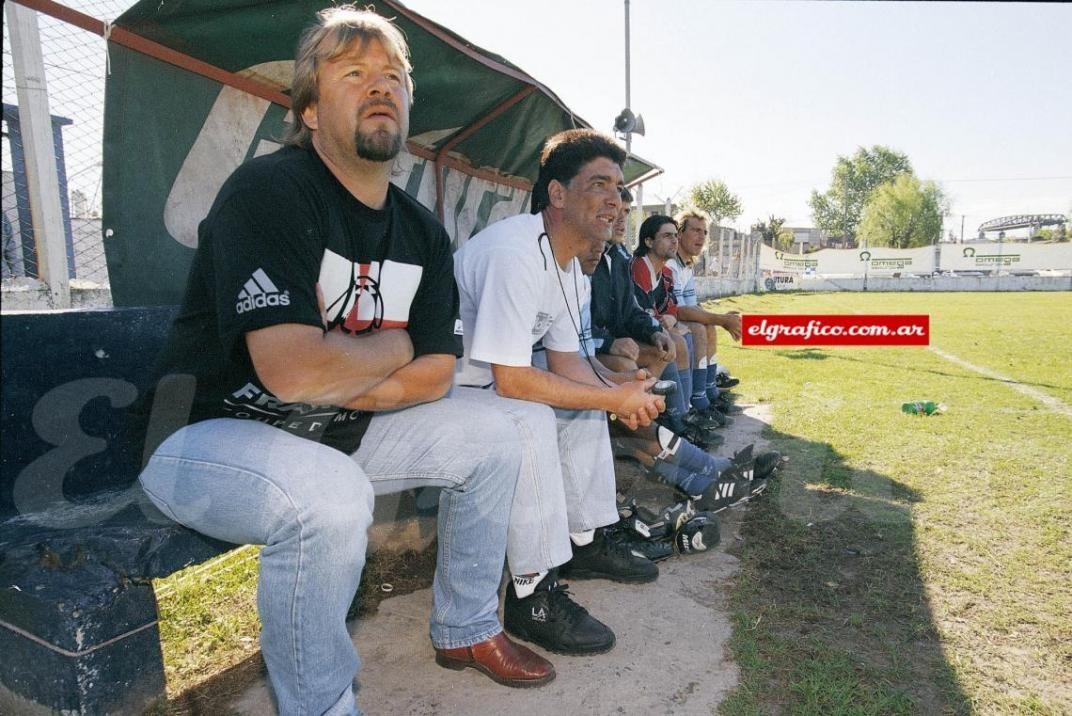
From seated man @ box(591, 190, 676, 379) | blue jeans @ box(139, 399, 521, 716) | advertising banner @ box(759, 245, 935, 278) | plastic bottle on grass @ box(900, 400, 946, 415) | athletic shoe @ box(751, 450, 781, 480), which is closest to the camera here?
blue jeans @ box(139, 399, 521, 716)

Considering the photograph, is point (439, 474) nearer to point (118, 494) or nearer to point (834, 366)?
point (118, 494)

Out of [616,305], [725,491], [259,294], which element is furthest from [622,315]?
[259,294]

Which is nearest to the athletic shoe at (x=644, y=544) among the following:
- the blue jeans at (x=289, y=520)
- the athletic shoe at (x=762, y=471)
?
the athletic shoe at (x=762, y=471)

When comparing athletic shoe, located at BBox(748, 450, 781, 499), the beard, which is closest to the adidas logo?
the beard

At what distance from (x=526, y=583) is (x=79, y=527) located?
4.39ft

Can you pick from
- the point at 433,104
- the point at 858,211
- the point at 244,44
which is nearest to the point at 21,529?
the point at 244,44

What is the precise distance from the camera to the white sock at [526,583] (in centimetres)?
228

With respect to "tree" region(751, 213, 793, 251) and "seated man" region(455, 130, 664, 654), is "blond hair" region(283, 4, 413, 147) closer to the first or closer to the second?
"seated man" region(455, 130, 664, 654)

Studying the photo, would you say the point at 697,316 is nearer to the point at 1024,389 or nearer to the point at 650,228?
the point at 650,228

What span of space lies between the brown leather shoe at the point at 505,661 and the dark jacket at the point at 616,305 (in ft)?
7.73

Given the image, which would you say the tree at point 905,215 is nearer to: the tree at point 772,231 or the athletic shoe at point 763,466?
the tree at point 772,231

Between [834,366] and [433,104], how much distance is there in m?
6.44

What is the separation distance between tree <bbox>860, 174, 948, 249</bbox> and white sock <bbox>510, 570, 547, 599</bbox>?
7236 centimetres

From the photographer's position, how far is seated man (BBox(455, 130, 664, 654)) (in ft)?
7.34
